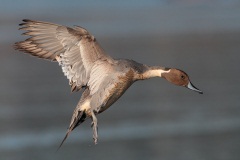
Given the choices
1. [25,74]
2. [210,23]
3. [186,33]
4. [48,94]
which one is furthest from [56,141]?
[210,23]

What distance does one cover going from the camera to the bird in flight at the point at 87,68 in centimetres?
795

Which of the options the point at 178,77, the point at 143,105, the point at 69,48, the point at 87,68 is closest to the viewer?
the point at 87,68

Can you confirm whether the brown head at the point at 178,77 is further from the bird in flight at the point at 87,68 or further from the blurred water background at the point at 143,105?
the blurred water background at the point at 143,105

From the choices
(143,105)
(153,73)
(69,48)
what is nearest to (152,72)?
(153,73)

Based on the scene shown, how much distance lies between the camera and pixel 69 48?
27.3 ft

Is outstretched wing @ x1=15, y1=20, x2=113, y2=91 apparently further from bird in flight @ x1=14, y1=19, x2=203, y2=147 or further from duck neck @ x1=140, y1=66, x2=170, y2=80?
duck neck @ x1=140, y1=66, x2=170, y2=80

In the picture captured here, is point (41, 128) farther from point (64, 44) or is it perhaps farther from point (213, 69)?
point (213, 69)

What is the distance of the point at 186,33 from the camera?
59.6 feet

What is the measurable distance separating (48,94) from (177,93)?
65.6 inches

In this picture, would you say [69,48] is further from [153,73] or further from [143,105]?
[143,105]

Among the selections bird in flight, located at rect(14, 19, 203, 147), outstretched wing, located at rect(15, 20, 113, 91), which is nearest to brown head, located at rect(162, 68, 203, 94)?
bird in flight, located at rect(14, 19, 203, 147)

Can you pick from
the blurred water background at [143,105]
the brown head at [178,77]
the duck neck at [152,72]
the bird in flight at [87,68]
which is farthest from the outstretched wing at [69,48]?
the blurred water background at [143,105]

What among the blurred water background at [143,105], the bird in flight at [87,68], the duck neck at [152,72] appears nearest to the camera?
the bird in flight at [87,68]

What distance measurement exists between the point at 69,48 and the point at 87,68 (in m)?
0.26
